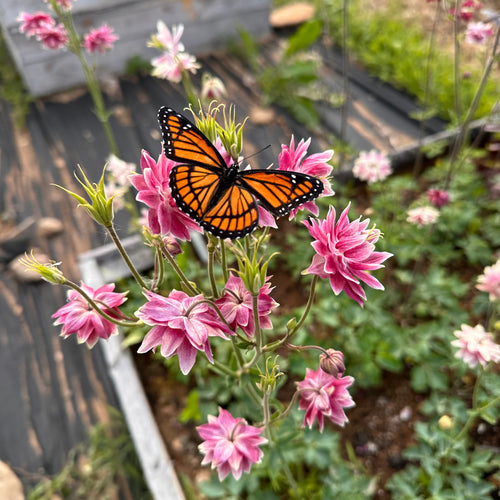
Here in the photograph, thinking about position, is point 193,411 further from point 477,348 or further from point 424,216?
point 424,216

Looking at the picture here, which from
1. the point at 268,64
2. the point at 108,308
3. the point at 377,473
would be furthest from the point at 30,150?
the point at 377,473

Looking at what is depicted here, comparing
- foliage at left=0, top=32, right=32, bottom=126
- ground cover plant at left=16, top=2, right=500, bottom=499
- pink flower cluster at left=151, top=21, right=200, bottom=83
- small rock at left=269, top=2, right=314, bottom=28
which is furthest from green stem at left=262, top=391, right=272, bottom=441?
small rock at left=269, top=2, right=314, bottom=28

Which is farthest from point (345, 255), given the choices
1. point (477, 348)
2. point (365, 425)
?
point (365, 425)

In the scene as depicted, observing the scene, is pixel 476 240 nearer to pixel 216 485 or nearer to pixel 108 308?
pixel 216 485

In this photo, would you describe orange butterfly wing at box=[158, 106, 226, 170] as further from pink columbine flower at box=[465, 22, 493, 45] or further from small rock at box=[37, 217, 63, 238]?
small rock at box=[37, 217, 63, 238]

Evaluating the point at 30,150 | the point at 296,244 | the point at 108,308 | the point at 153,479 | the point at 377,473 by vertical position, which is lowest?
the point at 377,473

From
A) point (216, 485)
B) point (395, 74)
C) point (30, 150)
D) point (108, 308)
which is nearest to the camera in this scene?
point (108, 308)
